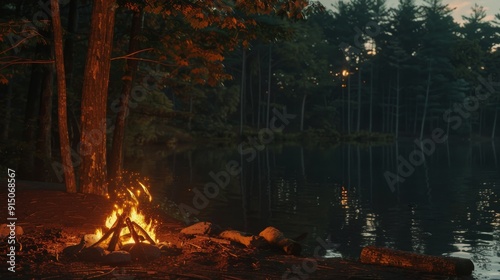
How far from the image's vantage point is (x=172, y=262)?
9.36 m

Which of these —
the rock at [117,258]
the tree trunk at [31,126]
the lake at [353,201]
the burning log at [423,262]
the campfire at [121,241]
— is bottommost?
the lake at [353,201]

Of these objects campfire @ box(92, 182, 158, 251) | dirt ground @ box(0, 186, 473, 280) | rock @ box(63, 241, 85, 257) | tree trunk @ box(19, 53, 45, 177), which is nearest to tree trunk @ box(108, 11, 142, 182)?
tree trunk @ box(19, 53, 45, 177)

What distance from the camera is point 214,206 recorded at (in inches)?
825

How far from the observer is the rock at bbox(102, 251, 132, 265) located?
9.11 m

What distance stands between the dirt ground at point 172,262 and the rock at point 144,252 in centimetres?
13

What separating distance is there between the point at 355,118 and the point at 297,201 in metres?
77.5

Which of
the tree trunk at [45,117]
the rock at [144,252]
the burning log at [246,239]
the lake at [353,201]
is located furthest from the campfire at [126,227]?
the tree trunk at [45,117]

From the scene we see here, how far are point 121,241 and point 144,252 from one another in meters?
0.65

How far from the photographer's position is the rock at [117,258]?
359 inches

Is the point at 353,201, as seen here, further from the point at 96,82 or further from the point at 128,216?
the point at 128,216

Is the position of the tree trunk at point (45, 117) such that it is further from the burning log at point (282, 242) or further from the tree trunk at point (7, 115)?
the burning log at point (282, 242)

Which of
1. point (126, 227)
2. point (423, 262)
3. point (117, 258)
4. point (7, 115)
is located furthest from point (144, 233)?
point (7, 115)

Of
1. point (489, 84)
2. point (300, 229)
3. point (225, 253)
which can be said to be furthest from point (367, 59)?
point (225, 253)

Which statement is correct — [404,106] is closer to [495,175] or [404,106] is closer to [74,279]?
[495,175]
